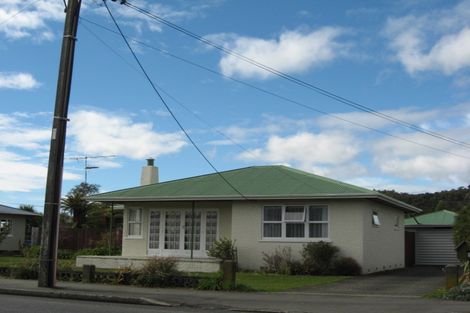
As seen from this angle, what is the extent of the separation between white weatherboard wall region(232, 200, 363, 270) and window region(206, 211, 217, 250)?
122 centimetres

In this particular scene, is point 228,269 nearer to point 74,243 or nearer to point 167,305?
point 167,305

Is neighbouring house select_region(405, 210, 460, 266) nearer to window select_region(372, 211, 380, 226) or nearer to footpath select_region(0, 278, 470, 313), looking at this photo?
window select_region(372, 211, 380, 226)

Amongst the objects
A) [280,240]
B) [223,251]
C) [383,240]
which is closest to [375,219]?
[383,240]

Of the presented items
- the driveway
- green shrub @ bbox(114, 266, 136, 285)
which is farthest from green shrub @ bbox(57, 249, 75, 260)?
the driveway

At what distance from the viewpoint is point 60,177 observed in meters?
17.4

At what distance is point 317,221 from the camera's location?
79.6 ft

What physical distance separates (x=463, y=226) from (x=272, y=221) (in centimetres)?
735

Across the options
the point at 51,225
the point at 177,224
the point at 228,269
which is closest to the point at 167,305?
the point at 228,269

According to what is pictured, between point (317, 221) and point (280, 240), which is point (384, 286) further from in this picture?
point (280, 240)

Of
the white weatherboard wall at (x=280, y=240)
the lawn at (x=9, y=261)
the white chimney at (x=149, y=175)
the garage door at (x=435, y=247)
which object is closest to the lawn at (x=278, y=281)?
the white weatherboard wall at (x=280, y=240)

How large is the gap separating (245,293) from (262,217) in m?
8.91

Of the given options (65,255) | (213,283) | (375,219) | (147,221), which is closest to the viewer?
(213,283)

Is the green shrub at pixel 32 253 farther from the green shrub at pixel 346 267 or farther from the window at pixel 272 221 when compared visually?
the green shrub at pixel 346 267

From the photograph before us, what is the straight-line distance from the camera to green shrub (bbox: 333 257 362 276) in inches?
912
